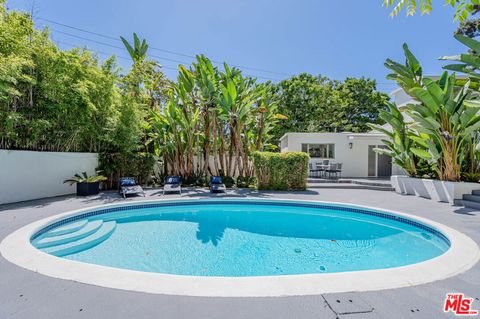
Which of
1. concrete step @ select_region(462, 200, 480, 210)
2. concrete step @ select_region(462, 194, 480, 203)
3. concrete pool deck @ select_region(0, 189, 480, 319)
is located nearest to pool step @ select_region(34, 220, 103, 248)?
concrete pool deck @ select_region(0, 189, 480, 319)

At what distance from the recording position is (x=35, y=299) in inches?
92.3

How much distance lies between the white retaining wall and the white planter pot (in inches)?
582

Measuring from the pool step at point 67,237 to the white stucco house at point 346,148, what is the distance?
13305 mm

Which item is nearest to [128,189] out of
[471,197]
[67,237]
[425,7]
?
[67,237]

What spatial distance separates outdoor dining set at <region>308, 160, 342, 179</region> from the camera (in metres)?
14.9

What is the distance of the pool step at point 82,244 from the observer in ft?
14.6

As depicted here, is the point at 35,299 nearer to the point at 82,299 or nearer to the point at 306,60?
the point at 82,299

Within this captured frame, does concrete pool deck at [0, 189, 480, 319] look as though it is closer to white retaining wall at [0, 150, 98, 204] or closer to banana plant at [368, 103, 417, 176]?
white retaining wall at [0, 150, 98, 204]

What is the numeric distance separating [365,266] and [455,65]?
8.37 metres

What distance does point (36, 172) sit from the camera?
27.8 feet

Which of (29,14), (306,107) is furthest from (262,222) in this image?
(306,107)

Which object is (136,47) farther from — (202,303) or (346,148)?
(202,303)

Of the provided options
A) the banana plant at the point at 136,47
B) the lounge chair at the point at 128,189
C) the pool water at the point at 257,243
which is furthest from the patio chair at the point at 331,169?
the banana plant at the point at 136,47

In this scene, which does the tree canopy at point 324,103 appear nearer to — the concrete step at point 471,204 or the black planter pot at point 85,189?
the concrete step at point 471,204
